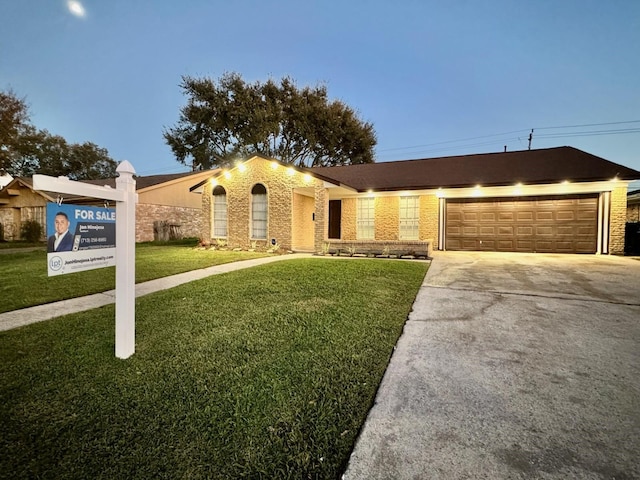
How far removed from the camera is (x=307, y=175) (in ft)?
41.6

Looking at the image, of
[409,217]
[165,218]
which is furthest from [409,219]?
[165,218]

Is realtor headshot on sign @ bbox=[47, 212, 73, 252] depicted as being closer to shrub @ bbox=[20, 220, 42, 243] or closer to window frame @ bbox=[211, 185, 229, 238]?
window frame @ bbox=[211, 185, 229, 238]

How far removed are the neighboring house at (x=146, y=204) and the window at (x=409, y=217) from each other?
14981mm

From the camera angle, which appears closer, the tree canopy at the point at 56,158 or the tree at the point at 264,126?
the tree at the point at 264,126

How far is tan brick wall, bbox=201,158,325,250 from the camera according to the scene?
13008 millimetres

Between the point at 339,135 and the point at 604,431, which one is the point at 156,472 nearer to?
the point at 604,431

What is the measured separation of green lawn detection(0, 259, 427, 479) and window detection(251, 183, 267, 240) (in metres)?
9.30

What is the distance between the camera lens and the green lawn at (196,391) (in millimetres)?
1716

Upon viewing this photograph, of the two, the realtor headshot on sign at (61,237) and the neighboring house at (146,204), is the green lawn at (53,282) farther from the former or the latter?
the neighboring house at (146,204)

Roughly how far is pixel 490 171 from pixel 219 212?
12.7 metres

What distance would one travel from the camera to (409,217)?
45.1 feet

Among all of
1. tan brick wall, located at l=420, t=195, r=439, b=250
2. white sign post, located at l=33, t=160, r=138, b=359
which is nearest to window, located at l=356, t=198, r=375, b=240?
tan brick wall, located at l=420, t=195, r=439, b=250

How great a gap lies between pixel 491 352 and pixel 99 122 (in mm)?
165105

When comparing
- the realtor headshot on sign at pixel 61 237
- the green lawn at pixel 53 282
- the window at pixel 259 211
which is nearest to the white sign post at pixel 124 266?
the realtor headshot on sign at pixel 61 237
